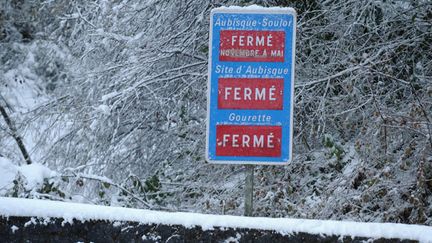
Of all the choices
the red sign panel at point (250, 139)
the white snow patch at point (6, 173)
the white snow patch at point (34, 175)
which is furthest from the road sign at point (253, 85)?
the white snow patch at point (6, 173)

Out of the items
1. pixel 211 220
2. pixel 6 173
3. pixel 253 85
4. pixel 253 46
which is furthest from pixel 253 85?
pixel 6 173

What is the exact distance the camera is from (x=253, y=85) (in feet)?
13.2

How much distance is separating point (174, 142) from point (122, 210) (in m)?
3.91

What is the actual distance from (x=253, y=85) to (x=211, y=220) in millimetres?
935

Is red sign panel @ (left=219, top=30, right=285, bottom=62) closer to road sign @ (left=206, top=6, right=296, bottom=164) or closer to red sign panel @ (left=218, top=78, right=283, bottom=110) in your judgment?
road sign @ (left=206, top=6, right=296, bottom=164)

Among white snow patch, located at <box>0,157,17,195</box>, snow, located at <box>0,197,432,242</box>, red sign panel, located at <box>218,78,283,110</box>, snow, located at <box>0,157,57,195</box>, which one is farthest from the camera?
white snow patch, located at <box>0,157,17,195</box>

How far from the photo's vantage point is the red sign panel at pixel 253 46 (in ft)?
13.2

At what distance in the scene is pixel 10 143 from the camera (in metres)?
9.28

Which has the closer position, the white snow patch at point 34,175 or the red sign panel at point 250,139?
the red sign panel at point 250,139

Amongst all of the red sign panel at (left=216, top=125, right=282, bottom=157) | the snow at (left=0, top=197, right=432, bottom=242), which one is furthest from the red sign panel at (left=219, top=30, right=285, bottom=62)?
the snow at (left=0, top=197, right=432, bottom=242)

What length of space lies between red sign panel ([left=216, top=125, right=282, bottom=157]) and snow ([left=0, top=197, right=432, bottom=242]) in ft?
1.92

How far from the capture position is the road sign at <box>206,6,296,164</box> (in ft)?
13.2

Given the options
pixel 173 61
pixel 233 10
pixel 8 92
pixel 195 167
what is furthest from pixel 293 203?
pixel 8 92

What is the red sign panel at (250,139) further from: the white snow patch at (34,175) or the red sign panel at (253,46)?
the white snow patch at (34,175)
